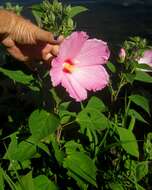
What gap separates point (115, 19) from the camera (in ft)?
14.5

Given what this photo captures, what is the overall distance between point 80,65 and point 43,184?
39 centimetres

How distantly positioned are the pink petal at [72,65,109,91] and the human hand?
8 centimetres

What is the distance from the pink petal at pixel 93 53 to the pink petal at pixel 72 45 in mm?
20

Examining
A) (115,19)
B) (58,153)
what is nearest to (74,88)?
(58,153)

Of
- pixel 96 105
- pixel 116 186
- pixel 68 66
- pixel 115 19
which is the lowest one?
pixel 115 19

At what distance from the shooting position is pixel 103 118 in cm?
154

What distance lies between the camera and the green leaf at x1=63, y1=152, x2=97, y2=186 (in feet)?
4.83

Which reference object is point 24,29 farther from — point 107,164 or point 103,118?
point 107,164

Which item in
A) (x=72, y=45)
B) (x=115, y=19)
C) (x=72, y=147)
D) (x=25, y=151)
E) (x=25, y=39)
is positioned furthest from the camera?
(x=115, y=19)

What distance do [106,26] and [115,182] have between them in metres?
2.58

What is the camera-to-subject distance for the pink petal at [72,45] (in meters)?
1.21

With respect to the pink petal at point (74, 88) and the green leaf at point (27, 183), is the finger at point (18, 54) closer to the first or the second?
the pink petal at point (74, 88)

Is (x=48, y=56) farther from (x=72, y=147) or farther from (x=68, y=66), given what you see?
(x=72, y=147)

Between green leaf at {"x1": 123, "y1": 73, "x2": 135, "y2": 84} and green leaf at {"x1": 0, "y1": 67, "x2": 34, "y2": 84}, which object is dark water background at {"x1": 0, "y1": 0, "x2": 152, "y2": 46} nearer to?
green leaf at {"x1": 123, "y1": 73, "x2": 135, "y2": 84}
